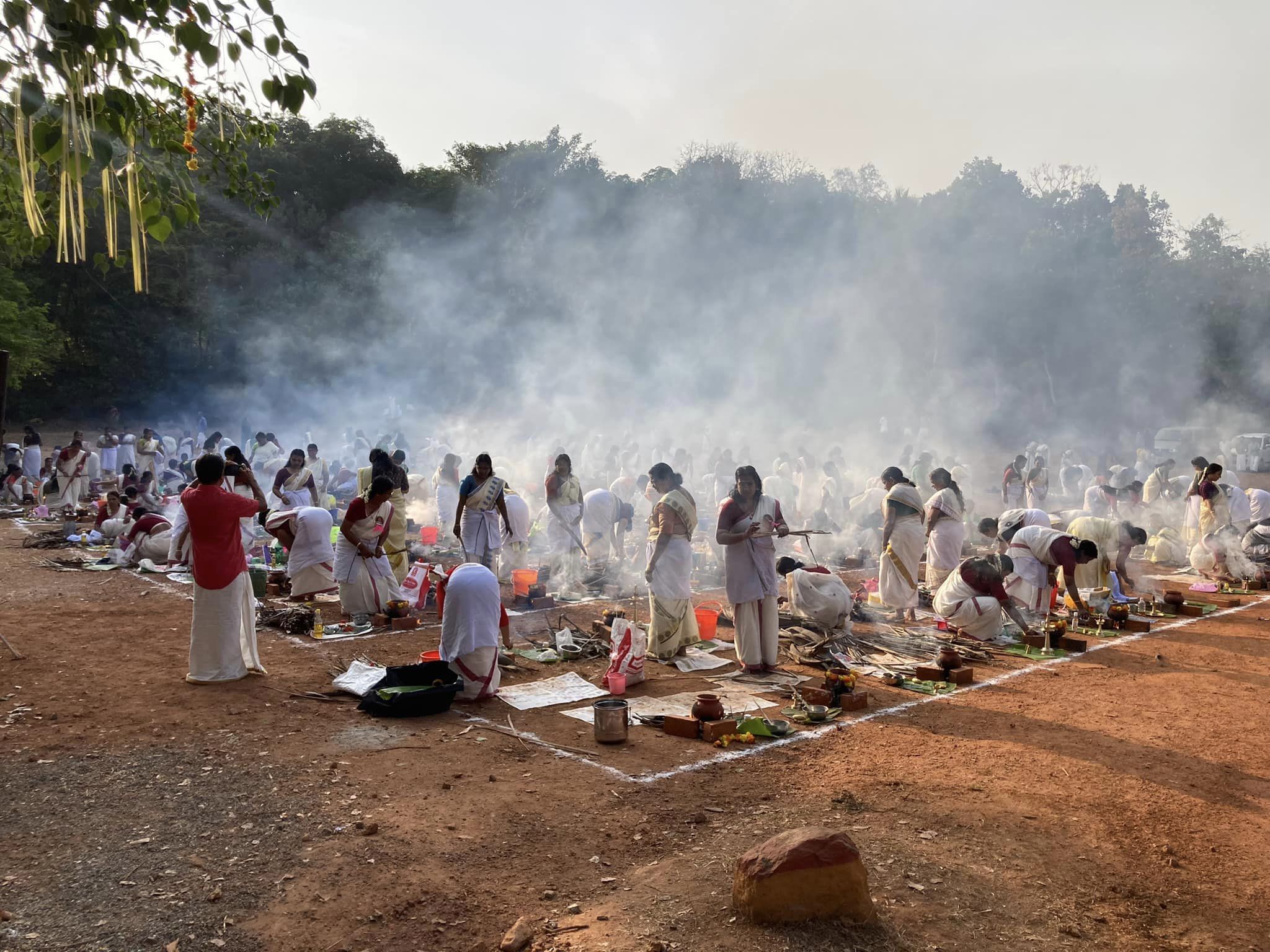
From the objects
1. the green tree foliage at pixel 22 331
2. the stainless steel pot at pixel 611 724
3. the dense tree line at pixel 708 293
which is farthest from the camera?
the dense tree line at pixel 708 293

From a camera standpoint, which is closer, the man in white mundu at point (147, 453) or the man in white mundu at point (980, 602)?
the man in white mundu at point (980, 602)

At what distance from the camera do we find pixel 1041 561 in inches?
370

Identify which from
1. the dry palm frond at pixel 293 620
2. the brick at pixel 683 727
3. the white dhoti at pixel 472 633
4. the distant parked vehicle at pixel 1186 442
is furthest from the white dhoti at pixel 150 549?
the distant parked vehicle at pixel 1186 442

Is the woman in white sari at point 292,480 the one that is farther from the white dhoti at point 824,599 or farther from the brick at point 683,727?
the brick at point 683,727

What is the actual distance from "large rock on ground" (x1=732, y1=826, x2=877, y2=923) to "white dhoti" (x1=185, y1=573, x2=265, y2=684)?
511 cm

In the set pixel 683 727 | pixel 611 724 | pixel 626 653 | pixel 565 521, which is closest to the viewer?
pixel 611 724

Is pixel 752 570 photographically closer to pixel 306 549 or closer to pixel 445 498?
pixel 306 549

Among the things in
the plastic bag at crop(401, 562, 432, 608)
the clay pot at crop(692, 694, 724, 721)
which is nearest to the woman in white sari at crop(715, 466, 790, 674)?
the clay pot at crop(692, 694, 724, 721)

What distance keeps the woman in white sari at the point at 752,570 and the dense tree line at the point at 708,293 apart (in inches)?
992

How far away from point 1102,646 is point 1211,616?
2.58 meters

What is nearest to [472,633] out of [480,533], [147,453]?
[480,533]

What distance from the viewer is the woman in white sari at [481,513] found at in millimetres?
9758

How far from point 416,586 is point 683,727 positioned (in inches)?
196

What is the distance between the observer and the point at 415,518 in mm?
17453
